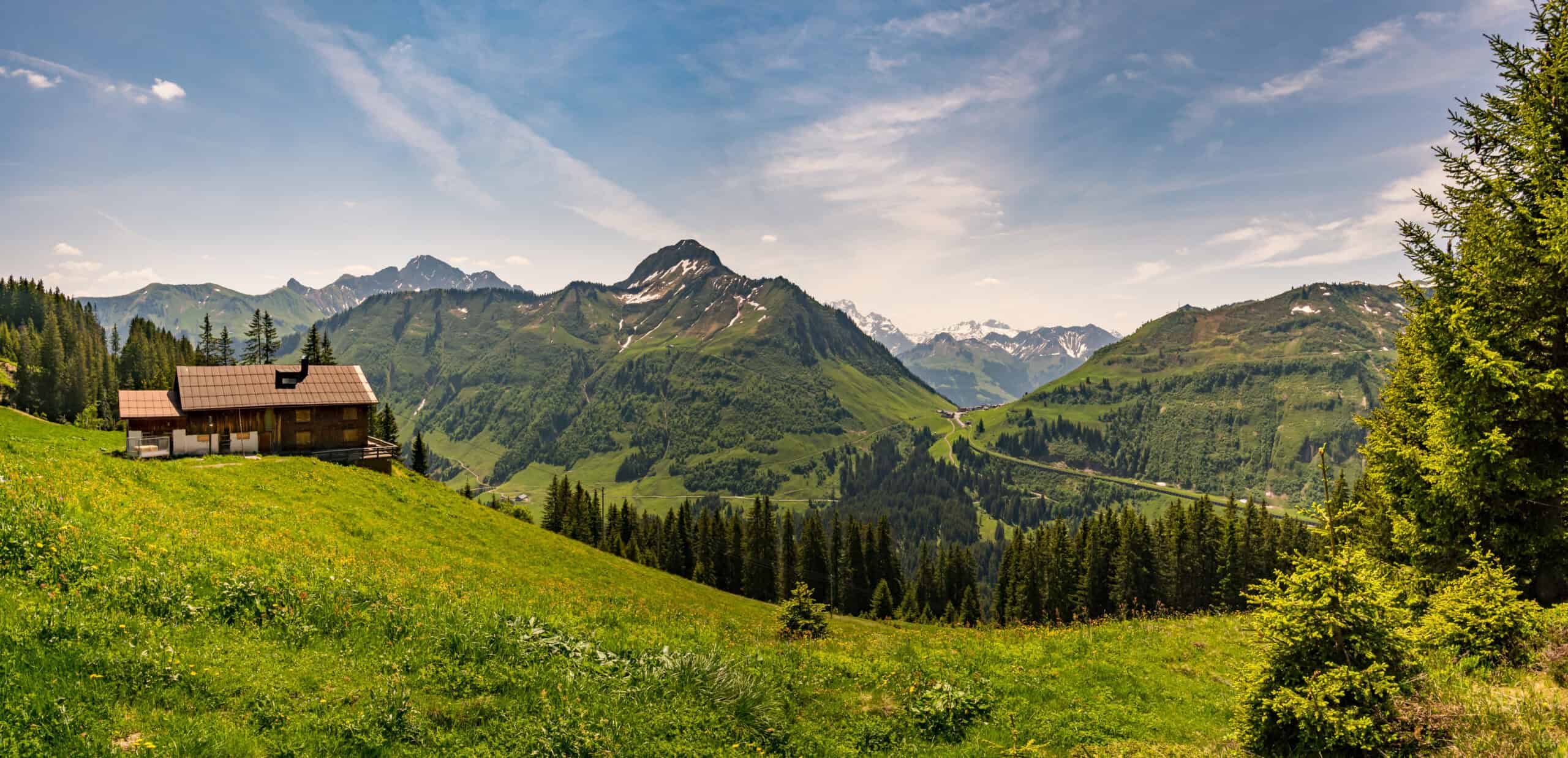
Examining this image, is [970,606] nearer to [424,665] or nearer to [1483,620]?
[1483,620]

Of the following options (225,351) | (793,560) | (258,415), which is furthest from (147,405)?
(225,351)

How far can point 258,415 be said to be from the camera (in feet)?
136

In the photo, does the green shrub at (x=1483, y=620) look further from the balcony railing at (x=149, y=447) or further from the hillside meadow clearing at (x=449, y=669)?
the balcony railing at (x=149, y=447)

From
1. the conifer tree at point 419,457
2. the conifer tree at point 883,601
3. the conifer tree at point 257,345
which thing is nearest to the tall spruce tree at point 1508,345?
the conifer tree at point 883,601

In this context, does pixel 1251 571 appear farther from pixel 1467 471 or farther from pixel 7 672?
pixel 7 672

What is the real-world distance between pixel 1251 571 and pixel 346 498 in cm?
9502

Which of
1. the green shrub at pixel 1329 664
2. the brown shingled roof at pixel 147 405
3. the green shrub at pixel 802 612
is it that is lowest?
the green shrub at pixel 802 612

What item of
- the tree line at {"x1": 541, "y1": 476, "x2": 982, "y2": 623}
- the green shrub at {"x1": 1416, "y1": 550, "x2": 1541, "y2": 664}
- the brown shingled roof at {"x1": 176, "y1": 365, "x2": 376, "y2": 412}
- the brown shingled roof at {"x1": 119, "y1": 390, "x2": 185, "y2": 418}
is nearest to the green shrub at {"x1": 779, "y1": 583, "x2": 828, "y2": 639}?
the green shrub at {"x1": 1416, "y1": 550, "x2": 1541, "y2": 664}

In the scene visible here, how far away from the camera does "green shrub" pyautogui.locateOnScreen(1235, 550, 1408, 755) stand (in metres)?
9.49

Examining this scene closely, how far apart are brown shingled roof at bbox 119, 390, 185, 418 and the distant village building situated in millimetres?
41

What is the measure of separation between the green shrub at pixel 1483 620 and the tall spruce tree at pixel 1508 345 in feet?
9.34

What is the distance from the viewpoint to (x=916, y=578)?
106 meters

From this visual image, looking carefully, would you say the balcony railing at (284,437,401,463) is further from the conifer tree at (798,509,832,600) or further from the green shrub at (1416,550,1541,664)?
the conifer tree at (798,509,832,600)

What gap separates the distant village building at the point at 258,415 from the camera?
38.0 metres
